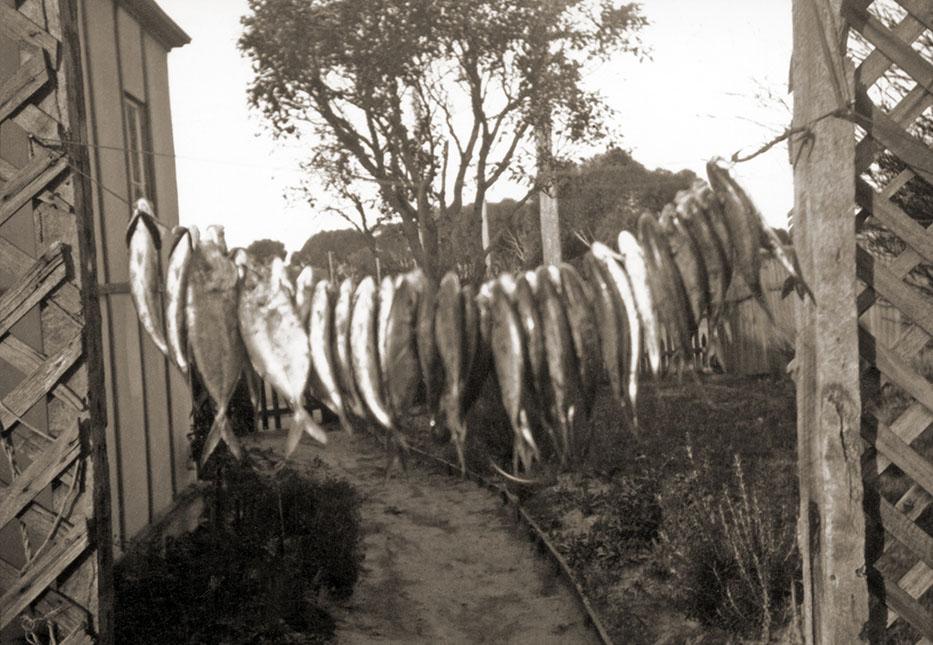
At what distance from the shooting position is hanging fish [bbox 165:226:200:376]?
252 cm

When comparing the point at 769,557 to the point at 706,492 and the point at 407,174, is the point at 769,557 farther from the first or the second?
the point at 407,174

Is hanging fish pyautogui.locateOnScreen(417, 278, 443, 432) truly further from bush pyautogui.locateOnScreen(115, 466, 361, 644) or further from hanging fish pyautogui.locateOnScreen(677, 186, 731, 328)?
bush pyautogui.locateOnScreen(115, 466, 361, 644)

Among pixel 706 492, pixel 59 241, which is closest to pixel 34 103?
pixel 59 241

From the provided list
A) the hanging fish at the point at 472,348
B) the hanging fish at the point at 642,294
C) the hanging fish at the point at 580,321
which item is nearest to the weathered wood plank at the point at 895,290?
the hanging fish at the point at 642,294

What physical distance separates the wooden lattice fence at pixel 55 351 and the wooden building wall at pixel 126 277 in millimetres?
3634

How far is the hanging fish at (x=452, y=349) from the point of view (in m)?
2.49

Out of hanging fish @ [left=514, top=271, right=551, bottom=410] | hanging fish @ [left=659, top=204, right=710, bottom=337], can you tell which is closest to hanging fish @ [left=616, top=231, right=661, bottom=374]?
hanging fish @ [left=659, top=204, right=710, bottom=337]

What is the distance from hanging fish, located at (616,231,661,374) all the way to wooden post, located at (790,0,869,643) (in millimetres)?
871

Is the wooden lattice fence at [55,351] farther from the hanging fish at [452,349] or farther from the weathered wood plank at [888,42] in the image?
the weathered wood plank at [888,42]

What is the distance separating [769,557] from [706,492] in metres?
2.36

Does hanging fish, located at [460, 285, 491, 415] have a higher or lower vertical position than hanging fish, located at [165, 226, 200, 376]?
higher

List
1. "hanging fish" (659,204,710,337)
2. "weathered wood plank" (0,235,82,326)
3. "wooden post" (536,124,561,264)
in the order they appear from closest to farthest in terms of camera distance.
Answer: "hanging fish" (659,204,710,337) → "weathered wood plank" (0,235,82,326) → "wooden post" (536,124,561,264)

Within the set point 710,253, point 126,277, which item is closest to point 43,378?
point 710,253

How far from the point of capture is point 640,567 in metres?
8.37
